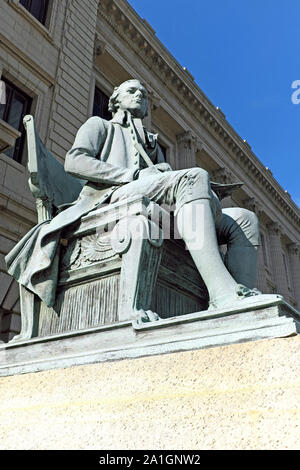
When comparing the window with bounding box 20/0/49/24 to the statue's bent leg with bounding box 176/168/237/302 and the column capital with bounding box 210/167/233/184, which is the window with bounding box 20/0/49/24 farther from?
the column capital with bounding box 210/167/233/184

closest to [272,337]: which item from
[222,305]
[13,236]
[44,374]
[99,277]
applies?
[222,305]

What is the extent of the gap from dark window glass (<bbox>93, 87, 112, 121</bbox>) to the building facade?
0.17ft

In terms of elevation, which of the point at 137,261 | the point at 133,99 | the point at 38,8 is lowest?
the point at 137,261

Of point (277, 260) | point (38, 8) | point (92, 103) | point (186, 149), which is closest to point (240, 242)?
point (38, 8)

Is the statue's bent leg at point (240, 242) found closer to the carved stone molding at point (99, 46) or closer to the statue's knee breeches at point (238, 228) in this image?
the statue's knee breeches at point (238, 228)

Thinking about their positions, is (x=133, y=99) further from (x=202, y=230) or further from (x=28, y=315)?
(x=28, y=315)

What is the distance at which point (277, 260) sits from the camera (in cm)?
2553

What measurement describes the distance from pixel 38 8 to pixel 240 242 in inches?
480

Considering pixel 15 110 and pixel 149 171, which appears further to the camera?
pixel 15 110

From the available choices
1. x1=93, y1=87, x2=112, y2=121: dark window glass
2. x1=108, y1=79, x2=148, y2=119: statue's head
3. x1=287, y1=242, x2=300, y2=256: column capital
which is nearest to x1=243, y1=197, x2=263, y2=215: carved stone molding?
x1=287, y1=242, x2=300, y2=256: column capital

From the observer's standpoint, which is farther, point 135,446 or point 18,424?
point 18,424

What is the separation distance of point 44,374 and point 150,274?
768mm

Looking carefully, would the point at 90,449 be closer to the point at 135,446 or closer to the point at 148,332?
the point at 135,446

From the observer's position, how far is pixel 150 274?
8.04 ft
